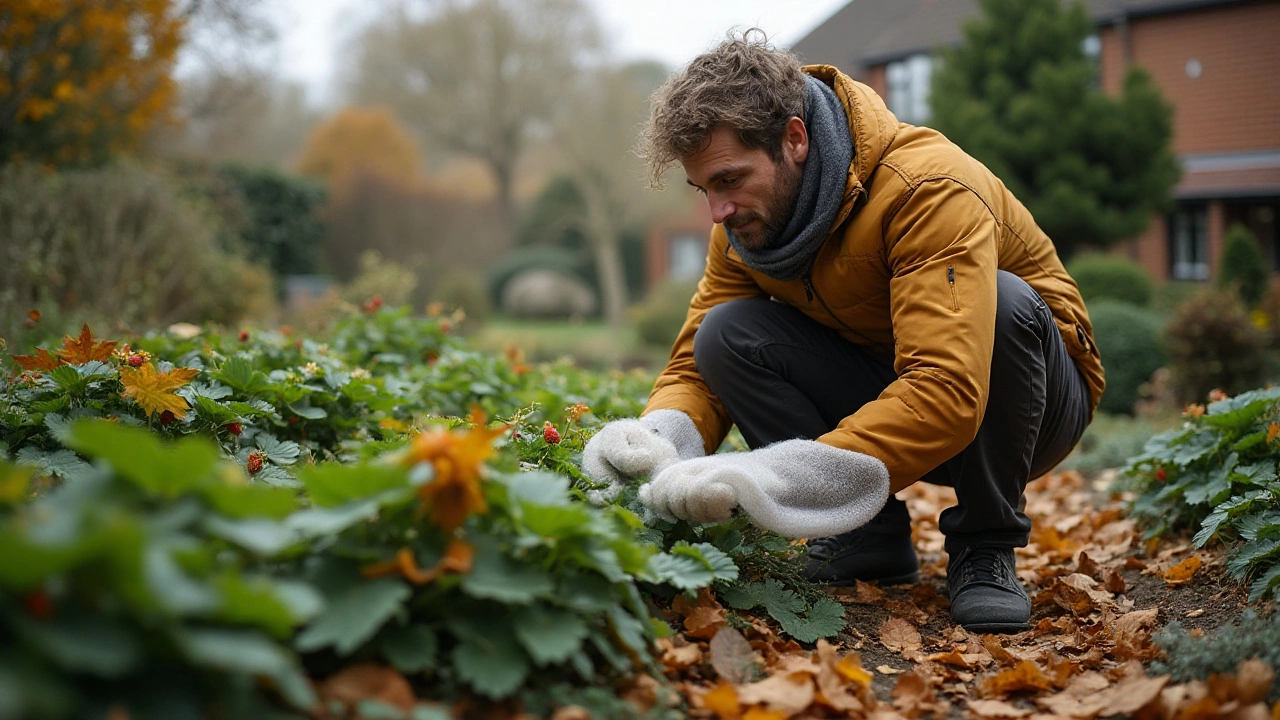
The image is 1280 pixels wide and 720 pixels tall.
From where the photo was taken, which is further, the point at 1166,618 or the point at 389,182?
the point at 389,182

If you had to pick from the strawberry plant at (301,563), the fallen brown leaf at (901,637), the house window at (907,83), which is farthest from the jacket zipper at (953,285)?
the house window at (907,83)

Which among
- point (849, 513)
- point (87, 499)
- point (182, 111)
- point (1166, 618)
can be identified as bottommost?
point (1166, 618)

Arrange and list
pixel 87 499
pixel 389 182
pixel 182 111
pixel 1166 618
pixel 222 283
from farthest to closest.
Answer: pixel 389 182
pixel 182 111
pixel 222 283
pixel 1166 618
pixel 87 499

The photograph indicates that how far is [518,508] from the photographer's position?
5.28ft

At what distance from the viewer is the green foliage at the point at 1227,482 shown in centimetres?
240

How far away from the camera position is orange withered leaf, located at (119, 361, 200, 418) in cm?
232

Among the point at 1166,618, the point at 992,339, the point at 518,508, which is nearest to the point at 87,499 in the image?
the point at 518,508

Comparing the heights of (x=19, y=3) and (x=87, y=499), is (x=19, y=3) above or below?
above

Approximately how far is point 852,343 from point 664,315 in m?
10.8

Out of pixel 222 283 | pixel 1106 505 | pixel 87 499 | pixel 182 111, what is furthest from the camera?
pixel 182 111

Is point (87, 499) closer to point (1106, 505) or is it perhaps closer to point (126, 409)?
point (126, 409)

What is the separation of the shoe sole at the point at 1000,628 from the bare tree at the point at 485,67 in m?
22.7

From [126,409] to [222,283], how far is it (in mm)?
5199

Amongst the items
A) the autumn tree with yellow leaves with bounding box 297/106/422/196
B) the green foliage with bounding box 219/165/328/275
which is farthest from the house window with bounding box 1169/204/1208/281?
the autumn tree with yellow leaves with bounding box 297/106/422/196
